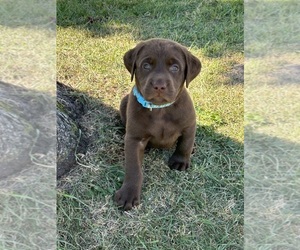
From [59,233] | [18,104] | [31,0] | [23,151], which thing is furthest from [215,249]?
[31,0]

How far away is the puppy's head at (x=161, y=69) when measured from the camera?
9.89 ft

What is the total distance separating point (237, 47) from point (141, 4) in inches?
50.3

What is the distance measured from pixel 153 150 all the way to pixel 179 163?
9.2 inches

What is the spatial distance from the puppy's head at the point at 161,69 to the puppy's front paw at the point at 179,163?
0.47m

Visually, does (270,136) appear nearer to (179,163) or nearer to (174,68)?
(179,163)

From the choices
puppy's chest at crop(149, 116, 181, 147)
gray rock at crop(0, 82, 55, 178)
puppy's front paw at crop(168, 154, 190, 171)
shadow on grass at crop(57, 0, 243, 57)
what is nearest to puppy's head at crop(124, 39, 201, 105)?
puppy's chest at crop(149, 116, 181, 147)

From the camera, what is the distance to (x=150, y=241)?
2994 mm

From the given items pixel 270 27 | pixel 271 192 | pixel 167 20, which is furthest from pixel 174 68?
pixel 167 20

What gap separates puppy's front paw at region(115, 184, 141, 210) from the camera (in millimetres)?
3145

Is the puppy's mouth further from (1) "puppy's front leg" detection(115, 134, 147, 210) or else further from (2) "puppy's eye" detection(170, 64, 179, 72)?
(1) "puppy's front leg" detection(115, 134, 147, 210)

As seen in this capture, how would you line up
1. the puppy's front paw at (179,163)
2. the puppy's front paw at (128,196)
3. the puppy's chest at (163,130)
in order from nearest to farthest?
the puppy's front paw at (128,196), the puppy's chest at (163,130), the puppy's front paw at (179,163)

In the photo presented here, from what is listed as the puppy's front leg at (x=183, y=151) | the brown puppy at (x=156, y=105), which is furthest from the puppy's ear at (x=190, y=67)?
the puppy's front leg at (x=183, y=151)

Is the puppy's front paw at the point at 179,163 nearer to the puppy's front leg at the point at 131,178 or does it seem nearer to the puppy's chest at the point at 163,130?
A: the puppy's chest at the point at 163,130

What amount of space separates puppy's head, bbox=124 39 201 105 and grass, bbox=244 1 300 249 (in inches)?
18.6
